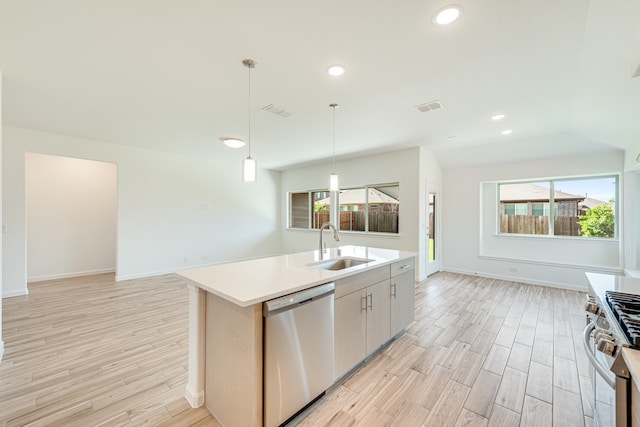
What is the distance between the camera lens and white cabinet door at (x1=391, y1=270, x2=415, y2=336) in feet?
8.64

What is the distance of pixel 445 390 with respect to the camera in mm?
2006

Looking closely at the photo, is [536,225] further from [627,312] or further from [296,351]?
[296,351]

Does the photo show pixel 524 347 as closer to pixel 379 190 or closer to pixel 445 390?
pixel 445 390

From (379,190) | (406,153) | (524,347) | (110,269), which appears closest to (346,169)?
(379,190)

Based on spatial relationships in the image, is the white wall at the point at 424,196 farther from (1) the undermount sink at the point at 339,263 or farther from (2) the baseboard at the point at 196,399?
(2) the baseboard at the point at 196,399

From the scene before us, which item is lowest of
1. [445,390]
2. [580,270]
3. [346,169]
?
[445,390]

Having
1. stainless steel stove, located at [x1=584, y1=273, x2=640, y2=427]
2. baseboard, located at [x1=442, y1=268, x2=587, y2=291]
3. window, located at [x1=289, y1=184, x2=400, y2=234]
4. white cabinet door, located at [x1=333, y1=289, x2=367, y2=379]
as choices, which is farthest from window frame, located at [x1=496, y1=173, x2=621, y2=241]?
white cabinet door, located at [x1=333, y1=289, x2=367, y2=379]

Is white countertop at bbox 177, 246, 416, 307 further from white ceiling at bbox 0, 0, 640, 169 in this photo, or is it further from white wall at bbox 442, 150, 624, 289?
white wall at bbox 442, 150, 624, 289

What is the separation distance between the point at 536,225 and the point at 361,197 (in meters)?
3.55

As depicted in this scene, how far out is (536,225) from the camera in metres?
5.15

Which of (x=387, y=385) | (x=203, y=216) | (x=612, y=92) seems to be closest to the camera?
(x=387, y=385)

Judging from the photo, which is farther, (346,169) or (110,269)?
(346,169)

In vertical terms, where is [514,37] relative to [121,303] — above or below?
above

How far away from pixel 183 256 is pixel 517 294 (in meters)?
6.63
